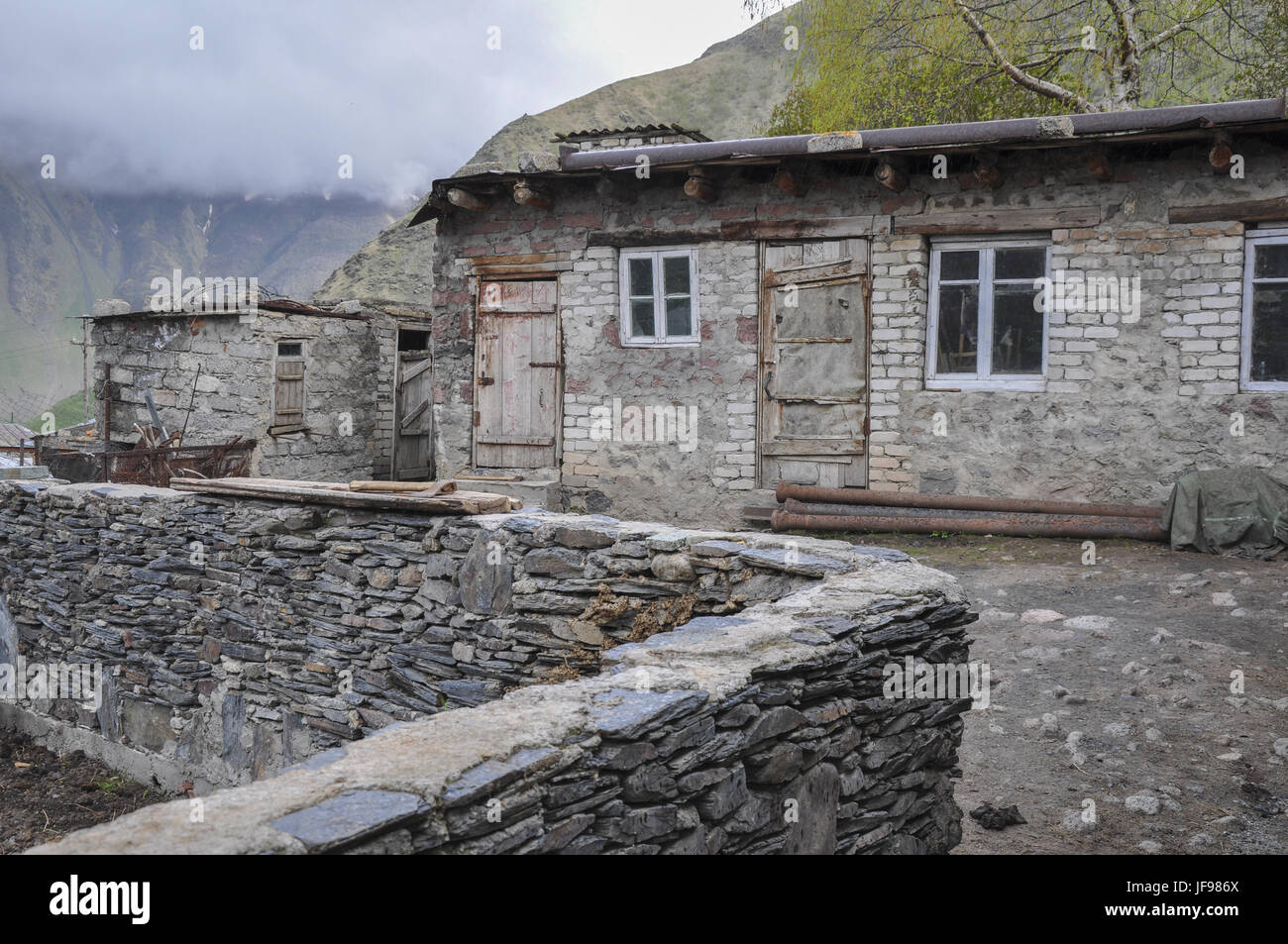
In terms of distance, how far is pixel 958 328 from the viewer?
33.1 ft

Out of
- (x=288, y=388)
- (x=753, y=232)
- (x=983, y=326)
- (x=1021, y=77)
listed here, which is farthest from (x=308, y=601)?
(x=1021, y=77)

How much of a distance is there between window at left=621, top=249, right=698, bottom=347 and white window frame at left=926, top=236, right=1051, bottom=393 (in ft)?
7.54

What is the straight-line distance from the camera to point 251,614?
23.8 feet

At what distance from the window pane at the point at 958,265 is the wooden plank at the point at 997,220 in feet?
0.78

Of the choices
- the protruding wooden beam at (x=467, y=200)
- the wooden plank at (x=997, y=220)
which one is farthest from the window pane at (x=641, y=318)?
the wooden plank at (x=997, y=220)

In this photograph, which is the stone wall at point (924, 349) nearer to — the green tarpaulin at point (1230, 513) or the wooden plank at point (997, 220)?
the wooden plank at point (997, 220)

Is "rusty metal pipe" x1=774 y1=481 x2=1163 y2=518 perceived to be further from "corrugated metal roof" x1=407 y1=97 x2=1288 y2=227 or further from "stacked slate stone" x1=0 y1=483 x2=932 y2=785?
"stacked slate stone" x1=0 y1=483 x2=932 y2=785

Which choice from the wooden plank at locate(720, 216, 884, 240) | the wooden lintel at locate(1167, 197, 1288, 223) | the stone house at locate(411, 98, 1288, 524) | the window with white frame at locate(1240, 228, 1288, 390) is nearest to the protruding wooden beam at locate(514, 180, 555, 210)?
the stone house at locate(411, 98, 1288, 524)

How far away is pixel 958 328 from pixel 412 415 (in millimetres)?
8864

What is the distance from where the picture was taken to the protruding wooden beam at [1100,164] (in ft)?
30.0

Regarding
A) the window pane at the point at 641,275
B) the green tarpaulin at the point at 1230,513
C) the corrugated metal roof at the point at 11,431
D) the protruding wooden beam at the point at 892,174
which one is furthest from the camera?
the corrugated metal roof at the point at 11,431

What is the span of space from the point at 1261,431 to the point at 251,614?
8.16 metres

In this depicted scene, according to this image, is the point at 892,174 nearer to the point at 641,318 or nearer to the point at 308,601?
the point at 641,318

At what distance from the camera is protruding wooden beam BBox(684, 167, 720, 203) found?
10.2 metres
